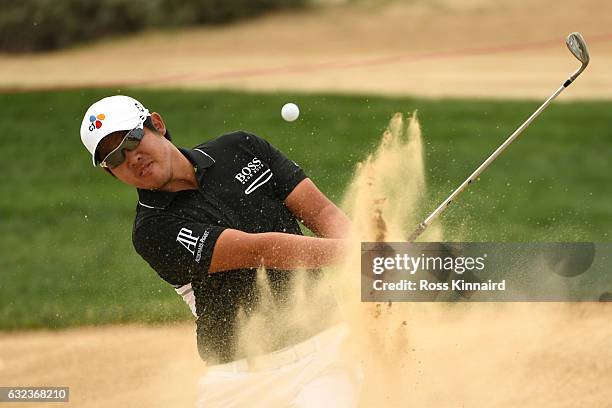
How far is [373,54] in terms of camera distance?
19297mm

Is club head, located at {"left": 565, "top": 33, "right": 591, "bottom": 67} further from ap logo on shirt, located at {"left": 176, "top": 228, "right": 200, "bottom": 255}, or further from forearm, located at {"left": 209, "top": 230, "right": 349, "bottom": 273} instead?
ap logo on shirt, located at {"left": 176, "top": 228, "right": 200, "bottom": 255}

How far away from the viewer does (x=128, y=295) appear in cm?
882

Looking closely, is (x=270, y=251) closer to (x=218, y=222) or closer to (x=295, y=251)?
(x=295, y=251)

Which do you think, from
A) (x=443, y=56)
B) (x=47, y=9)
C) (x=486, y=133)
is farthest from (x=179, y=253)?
(x=47, y=9)

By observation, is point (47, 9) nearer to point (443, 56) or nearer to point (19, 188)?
point (443, 56)

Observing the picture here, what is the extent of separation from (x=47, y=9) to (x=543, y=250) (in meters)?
15.8

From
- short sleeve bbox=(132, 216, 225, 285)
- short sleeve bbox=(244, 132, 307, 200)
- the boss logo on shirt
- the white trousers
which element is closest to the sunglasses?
short sleeve bbox=(132, 216, 225, 285)

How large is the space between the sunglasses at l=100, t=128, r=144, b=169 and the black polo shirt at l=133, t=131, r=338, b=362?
0.68 ft

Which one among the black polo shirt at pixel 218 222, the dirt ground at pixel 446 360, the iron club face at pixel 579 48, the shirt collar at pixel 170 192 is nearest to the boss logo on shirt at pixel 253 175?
the black polo shirt at pixel 218 222

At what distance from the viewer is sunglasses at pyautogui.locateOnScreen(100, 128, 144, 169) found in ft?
14.9

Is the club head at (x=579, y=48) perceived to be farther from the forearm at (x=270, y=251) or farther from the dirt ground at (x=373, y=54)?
the dirt ground at (x=373, y=54)

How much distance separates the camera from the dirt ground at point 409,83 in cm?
671

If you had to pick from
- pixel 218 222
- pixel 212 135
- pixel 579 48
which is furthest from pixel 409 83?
pixel 218 222

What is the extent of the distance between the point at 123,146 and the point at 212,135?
964 cm
